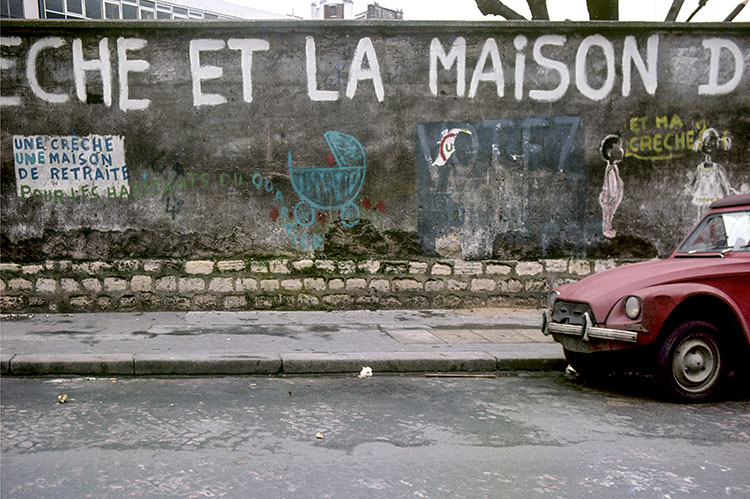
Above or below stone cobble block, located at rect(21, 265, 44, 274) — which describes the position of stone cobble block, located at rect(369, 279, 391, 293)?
below

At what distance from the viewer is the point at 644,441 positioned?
4520 mm

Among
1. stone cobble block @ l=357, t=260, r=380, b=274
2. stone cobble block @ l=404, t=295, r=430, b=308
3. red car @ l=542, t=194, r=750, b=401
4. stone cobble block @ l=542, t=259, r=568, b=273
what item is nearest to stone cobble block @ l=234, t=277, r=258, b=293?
stone cobble block @ l=357, t=260, r=380, b=274

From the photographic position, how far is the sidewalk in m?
6.41

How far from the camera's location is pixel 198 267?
911 centimetres

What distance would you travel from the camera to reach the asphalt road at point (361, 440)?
3701 mm

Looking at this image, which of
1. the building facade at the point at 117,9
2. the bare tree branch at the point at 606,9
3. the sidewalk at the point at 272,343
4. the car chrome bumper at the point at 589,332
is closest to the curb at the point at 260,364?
the sidewalk at the point at 272,343

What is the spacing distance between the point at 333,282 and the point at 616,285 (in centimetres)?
452

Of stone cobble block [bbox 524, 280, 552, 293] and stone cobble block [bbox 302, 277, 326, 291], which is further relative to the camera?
stone cobble block [bbox 524, 280, 552, 293]

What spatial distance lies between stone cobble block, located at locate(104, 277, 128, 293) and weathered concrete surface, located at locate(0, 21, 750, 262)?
0.45 meters

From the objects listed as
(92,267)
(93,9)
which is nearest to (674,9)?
(92,267)

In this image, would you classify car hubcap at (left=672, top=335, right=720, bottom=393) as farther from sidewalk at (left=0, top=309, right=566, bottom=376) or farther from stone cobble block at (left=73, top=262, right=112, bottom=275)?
stone cobble block at (left=73, top=262, right=112, bottom=275)

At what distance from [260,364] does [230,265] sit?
2.98 metres

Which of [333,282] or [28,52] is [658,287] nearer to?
[333,282]

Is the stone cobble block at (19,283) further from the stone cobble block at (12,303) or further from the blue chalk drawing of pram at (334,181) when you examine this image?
the blue chalk drawing of pram at (334,181)
